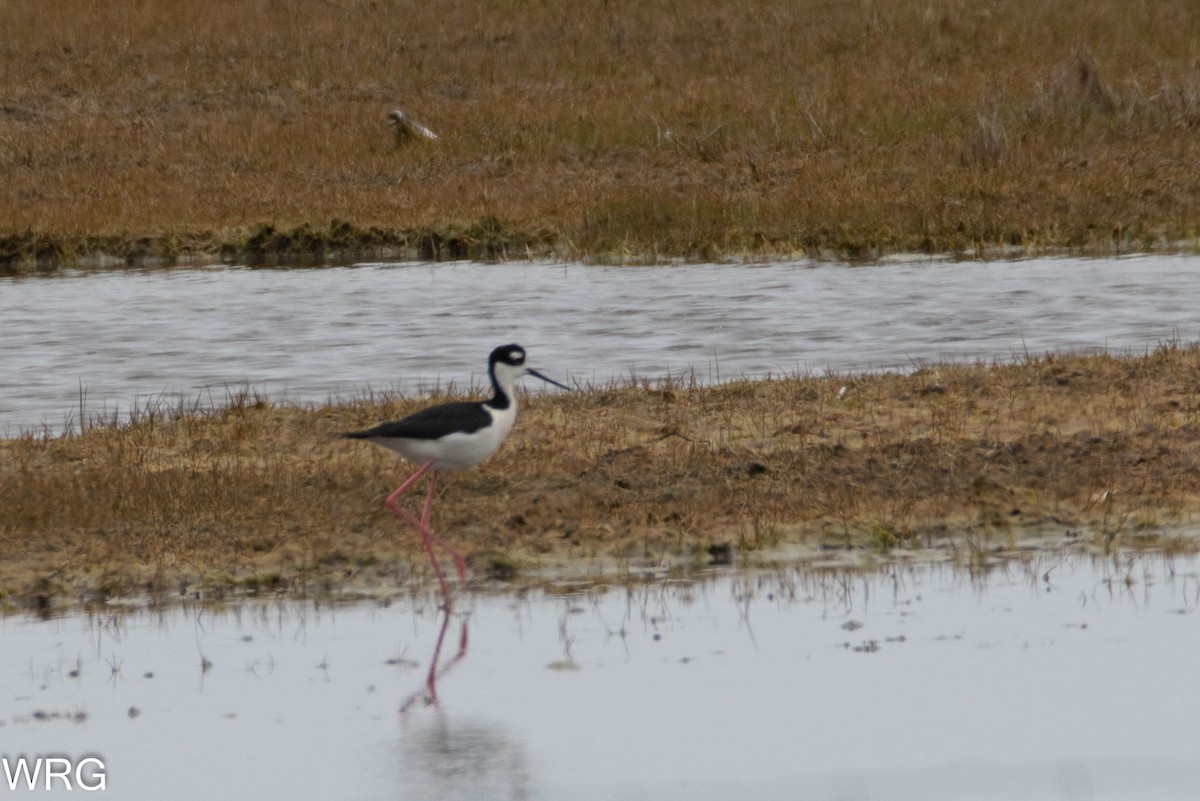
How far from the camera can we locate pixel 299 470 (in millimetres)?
11328

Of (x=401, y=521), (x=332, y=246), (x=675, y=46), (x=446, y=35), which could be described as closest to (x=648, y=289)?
(x=332, y=246)

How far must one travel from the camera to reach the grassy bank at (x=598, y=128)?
24312 mm

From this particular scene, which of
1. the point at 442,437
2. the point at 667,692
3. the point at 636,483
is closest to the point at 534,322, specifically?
the point at 636,483

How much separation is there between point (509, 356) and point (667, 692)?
365 cm

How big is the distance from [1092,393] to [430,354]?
6954mm

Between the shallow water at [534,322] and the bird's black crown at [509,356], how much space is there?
14.9 ft

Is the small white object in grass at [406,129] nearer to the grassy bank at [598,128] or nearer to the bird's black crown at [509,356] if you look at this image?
the grassy bank at [598,128]

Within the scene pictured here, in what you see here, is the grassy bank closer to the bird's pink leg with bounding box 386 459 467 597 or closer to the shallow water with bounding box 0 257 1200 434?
the shallow water with bounding box 0 257 1200 434

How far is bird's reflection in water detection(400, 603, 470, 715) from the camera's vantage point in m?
7.23

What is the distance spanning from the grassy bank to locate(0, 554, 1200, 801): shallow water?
15250 millimetres

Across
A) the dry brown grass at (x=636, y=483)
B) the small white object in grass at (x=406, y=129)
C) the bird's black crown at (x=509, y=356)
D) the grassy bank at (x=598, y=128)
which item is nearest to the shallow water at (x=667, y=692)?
the dry brown grass at (x=636, y=483)

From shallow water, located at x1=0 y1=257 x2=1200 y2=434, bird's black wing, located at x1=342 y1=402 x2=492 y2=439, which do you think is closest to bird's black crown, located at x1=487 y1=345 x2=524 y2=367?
bird's black wing, located at x1=342 y1=402 x2=492 y2=439

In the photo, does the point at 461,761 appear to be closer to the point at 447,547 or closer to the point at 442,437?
the point at 447,547

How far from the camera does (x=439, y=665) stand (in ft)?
25.3
